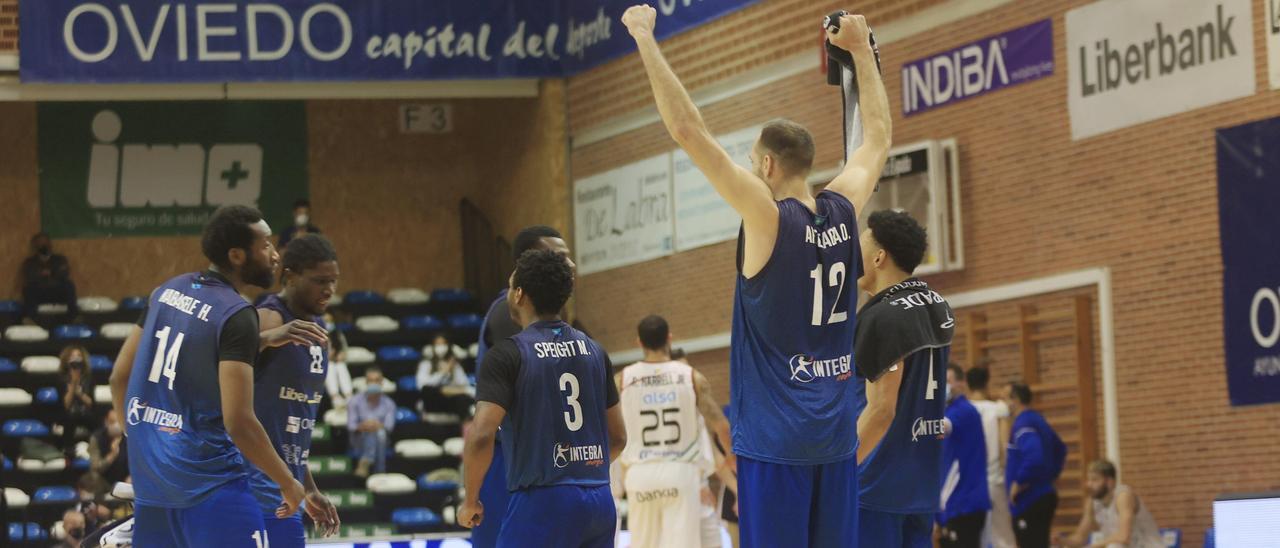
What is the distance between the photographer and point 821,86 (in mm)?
20500

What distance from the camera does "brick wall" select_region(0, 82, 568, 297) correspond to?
27.3m

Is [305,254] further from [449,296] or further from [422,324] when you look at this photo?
[449,296]

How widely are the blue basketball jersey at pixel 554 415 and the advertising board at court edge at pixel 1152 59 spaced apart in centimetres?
1043

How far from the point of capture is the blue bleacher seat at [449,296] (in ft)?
90.0

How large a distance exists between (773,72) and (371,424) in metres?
6.74

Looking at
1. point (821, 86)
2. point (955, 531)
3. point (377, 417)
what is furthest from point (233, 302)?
point (377, 417)

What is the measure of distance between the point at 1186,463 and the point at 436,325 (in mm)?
13077

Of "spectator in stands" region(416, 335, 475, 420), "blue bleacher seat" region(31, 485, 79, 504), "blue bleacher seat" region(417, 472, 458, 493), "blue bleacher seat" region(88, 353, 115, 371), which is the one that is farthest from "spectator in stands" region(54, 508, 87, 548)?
"spectator in stands" region(416, 335, 475, 420)

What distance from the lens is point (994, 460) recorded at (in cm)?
1625

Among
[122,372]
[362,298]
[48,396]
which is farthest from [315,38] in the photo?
[122,372]

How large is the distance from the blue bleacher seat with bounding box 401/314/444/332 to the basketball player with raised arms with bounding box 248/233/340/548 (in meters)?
18.6

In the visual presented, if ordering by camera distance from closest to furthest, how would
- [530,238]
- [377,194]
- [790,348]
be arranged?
[790,348] < [530,238] < [377,194]

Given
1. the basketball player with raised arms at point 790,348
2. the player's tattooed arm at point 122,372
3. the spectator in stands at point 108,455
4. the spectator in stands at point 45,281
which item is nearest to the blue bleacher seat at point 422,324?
the spectator in stands at point 45,281

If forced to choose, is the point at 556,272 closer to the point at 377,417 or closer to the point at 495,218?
the point at 377,417
